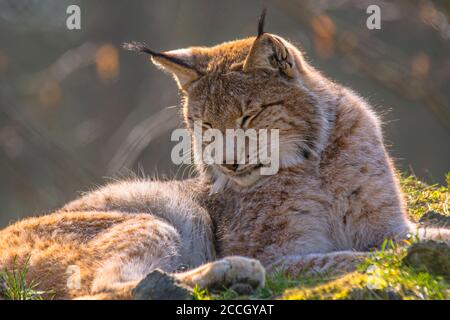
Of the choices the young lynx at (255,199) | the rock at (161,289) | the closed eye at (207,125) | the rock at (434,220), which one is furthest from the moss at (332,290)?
the closed eye at (207,125)

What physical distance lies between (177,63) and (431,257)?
2.30 m

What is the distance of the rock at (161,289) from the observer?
3975mm

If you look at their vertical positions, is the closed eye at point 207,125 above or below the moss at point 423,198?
above

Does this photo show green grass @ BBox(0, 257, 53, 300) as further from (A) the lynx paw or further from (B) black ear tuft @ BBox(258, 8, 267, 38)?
(B) black ear tuft @ BBox(258, 8, 267, 38)

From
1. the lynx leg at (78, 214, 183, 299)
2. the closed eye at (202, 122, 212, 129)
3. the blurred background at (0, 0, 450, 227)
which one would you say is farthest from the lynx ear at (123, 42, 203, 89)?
the blurred background at (0, 0, 450, 227)

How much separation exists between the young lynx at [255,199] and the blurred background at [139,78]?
4.48 metres

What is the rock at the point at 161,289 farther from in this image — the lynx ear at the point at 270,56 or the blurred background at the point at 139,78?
the blurred background at the point at 139,78

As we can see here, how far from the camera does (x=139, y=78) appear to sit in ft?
49.9

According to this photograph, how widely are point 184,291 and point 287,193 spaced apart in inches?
60.7

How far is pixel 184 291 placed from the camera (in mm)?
4008

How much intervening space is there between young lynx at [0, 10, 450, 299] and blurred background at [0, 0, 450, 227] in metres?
4.48

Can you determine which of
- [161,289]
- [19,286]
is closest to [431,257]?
[161,289]

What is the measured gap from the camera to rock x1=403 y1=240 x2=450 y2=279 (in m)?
4.17
